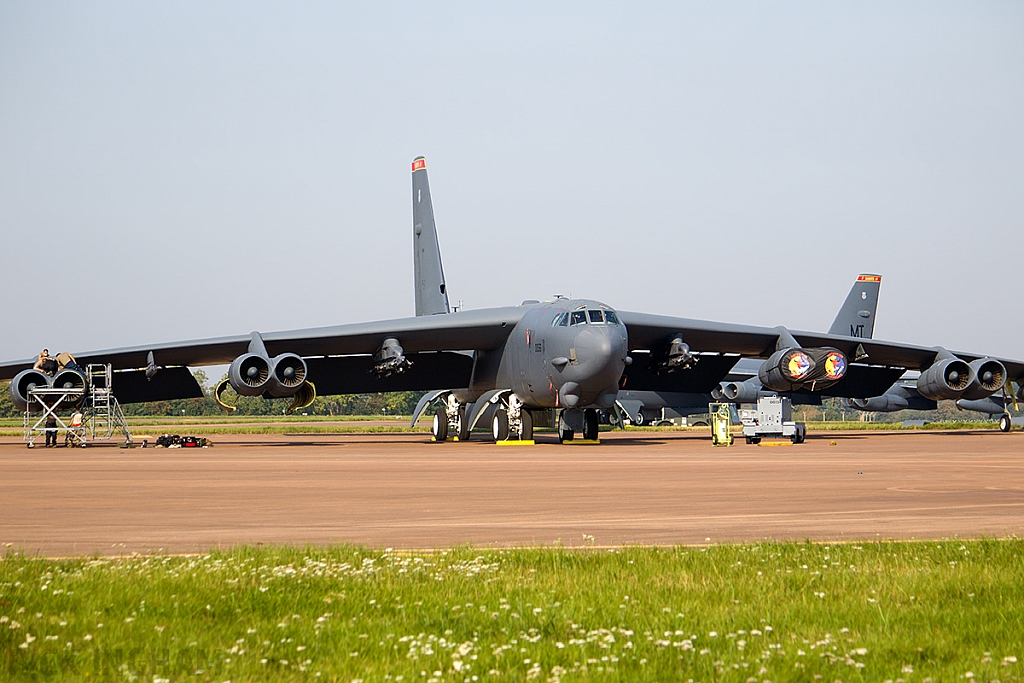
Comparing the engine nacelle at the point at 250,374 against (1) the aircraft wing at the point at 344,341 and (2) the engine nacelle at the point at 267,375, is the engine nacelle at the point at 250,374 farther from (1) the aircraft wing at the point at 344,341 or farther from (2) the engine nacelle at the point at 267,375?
(1) the aircraft wing at the point at 344,341

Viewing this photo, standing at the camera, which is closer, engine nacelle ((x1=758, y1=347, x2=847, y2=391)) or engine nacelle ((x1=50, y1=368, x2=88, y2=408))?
A: engine nacelle ((x1=50, y1=368, x2=88, y2=408))

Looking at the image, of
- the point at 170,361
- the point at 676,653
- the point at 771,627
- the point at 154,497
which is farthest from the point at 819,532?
the point at 170,361

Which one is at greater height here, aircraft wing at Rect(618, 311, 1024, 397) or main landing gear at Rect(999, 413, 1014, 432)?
aircraft wing at Rect(618, 311, 1024, 397)

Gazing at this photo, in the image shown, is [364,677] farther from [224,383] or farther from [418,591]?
[224,383]

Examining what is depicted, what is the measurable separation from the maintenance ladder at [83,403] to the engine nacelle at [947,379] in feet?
85.7

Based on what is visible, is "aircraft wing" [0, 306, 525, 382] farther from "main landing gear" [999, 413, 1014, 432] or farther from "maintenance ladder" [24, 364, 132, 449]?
"main landing gear" [999, 413, 1014, 432]

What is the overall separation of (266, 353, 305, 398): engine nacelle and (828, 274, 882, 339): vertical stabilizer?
33540mm

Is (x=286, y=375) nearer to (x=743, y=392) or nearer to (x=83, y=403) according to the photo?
(x=83, y=403)

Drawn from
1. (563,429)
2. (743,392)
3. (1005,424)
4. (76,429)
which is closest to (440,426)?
(563,429)

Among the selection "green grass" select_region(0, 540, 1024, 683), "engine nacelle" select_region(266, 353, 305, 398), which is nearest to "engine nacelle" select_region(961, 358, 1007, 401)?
"engine nacelle" select_region(266, 353, 305, 398)

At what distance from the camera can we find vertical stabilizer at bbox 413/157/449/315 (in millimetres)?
42250

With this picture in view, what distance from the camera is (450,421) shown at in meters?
39.3

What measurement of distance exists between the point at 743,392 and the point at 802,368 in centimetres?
3488

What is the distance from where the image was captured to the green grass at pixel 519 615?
511cm
